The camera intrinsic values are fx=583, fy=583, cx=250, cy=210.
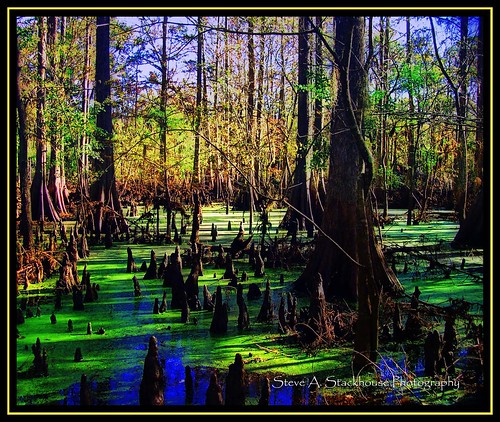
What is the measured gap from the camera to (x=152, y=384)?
303 cm

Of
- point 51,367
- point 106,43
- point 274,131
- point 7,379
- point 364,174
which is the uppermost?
point 106,43

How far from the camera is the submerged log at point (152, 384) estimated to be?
3006 millimetres

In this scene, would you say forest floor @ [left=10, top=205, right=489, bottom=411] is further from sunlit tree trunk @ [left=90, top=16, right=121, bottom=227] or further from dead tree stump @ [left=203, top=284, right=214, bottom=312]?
sunlit tree trunk @ [left=90, top=16, right=121, bottom=227]

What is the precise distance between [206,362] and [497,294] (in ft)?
5.94

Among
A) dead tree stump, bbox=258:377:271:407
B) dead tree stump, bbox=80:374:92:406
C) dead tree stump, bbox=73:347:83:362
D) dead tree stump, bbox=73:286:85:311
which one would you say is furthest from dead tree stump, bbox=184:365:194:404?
dead tree stump, bbox=73:286:85:311

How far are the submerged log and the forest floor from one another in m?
0.05

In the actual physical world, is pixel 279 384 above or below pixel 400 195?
below

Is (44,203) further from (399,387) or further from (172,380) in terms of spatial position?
(399,387)

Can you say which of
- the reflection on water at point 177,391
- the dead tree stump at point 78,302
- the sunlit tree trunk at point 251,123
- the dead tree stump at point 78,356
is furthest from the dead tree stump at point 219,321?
the sunlit tree trunk at point 251,123

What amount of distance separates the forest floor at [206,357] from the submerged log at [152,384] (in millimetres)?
54

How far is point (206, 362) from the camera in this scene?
3648 millimetres

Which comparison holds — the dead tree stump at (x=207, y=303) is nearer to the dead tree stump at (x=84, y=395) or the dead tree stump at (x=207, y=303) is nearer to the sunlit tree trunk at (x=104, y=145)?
the dead tree stump at (x=84, y=395)

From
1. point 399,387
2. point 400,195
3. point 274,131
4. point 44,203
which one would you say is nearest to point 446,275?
point 399,387

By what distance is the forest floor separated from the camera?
3.11 meters
